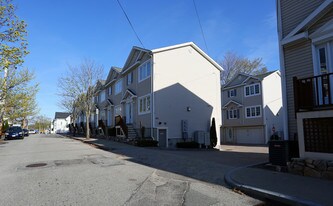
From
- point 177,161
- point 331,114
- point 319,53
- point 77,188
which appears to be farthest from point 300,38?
point 77,188

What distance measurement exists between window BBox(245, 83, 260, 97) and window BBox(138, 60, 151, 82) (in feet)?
65.2

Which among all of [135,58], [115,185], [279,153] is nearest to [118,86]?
[135,58]

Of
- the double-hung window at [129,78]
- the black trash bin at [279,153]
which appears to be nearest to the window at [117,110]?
the double-hung window at [129,78]

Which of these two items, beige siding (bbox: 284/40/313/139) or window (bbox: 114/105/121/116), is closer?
beige siding (bbox: 284/40/313/139)

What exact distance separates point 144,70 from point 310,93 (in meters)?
17.2

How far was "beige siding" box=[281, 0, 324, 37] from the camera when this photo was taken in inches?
413

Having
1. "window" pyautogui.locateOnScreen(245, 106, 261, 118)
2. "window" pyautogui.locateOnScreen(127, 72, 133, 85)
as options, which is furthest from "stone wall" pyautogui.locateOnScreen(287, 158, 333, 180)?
"window" pyautogui.locateOnScreen(245, 106, 261, 118)

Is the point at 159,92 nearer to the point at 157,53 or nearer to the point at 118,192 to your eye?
the point at 157,53

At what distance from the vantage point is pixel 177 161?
12.6 meters

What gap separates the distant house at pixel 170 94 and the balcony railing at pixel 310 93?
46.3 feet

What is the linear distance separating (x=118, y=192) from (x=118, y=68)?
94.9ft

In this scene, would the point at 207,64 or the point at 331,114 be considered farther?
the point at 207,64

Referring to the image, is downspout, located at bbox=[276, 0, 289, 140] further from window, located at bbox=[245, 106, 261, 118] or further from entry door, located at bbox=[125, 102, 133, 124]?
window, located at bbox=[245, 106, 261, 118]

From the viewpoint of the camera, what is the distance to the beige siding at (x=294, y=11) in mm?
10497
